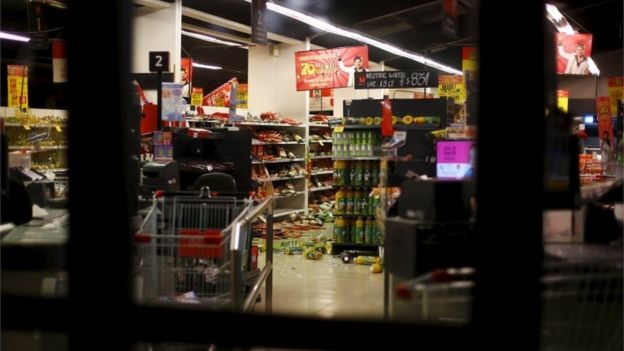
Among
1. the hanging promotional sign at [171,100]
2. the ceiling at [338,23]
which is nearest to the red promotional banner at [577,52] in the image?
the ceiling at [338,23]

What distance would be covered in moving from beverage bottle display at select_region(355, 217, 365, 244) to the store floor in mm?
430

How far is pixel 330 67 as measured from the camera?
12.4m

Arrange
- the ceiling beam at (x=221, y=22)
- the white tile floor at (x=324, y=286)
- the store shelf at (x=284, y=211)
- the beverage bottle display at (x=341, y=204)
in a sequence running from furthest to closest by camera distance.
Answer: the store shelf at (x=284, y=211) → the ceiling beam at (x=221, y=22) → the beverage bottle display at (x=341, y=204) → the white tile floor at (x=324, y=286)

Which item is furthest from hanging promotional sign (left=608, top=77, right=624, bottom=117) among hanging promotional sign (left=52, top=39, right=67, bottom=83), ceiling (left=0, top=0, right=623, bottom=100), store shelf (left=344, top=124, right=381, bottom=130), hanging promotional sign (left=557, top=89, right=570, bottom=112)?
hanging promotional sign (left=52, top=39, right=67, bottom=83)

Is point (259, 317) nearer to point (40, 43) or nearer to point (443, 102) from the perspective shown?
point (443, 102)

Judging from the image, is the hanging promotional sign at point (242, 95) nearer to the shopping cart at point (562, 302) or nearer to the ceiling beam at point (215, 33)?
the ceiling beam at point (215, 33)

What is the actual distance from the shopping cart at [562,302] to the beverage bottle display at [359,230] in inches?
250

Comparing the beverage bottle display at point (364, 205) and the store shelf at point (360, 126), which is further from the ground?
the store shelf at point (360, 126)

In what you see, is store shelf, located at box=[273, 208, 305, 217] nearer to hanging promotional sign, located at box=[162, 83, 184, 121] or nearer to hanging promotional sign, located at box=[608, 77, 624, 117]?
hanging promotional sign, located at box=[162, 83, 184, 121]

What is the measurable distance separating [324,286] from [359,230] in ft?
6.36

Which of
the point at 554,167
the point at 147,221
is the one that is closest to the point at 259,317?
the point at 554,167

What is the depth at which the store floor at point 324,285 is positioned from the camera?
6301 millimetres

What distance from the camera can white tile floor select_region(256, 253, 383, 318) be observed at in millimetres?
6301

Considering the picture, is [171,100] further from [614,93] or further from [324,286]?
[614,93]
